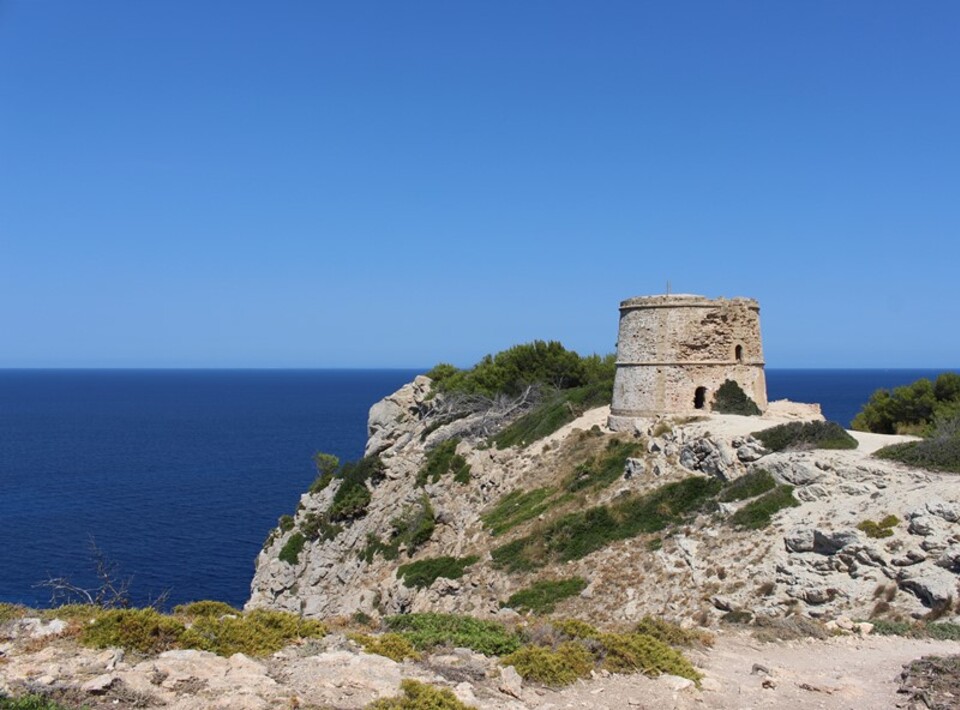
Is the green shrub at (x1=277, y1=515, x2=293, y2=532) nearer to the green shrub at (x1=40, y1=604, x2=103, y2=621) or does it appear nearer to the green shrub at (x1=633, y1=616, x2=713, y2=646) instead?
the green shrub at (x1=40, y1=604, x2=103, y2=621)

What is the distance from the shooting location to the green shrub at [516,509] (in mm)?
28328

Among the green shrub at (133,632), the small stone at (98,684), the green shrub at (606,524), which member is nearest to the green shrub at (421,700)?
the small stone at (98,684)

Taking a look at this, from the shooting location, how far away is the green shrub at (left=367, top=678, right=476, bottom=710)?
9031mm

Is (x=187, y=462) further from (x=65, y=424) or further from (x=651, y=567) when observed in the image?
(x=651, y=567)

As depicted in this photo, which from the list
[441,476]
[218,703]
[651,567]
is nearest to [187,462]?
[441,476]

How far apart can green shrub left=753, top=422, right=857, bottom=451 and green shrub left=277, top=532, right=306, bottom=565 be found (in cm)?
2464

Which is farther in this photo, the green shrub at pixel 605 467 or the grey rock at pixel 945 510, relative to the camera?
the green shrub at pixel 605 467

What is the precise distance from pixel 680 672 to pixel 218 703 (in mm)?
6881

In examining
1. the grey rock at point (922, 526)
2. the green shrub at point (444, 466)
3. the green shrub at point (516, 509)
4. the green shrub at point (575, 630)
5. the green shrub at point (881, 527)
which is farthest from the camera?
the green shrub at point (444, 466)

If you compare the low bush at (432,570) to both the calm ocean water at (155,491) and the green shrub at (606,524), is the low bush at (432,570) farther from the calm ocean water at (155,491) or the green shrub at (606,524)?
the calm ocean water at (155,491)

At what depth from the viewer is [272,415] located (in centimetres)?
14388

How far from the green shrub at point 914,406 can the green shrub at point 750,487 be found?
642 inches

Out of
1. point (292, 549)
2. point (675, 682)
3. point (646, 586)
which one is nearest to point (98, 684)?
point (675, 682)

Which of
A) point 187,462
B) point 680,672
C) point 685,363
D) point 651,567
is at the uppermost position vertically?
point 685,363
